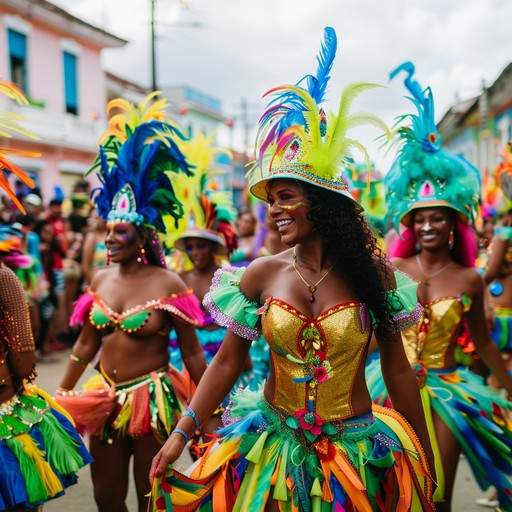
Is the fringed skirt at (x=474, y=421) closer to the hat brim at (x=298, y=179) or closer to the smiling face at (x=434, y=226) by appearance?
the smiling face at (x=434, y=226)

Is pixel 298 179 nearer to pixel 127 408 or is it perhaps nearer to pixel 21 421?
pixel 21 421

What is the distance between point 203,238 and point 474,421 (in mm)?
2851

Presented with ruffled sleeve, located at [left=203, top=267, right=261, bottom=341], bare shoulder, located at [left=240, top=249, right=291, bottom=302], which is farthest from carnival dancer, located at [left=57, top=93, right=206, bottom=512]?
bare shoulder, located at [left=240, top=249, right=291, bottom=302]

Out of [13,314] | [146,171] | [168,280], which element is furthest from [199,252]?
[13,314]

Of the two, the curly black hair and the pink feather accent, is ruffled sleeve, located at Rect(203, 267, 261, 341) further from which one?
the pink feather accent

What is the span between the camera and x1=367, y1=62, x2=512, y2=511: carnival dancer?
13.8ft

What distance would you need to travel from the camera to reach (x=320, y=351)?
2.90 m

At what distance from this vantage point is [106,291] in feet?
14.4

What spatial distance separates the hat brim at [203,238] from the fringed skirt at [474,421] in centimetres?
230

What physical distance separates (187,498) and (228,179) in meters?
55.9

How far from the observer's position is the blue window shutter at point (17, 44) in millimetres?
22016

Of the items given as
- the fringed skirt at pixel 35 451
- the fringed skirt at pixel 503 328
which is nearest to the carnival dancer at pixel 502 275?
the fringed skirt at pixel 503 328

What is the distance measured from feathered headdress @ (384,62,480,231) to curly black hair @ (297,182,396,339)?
5.65 feet

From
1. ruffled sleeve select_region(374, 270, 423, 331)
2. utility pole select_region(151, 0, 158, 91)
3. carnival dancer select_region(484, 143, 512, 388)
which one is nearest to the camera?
ruffled sleeve select_region(374, 270, 423, 331)
